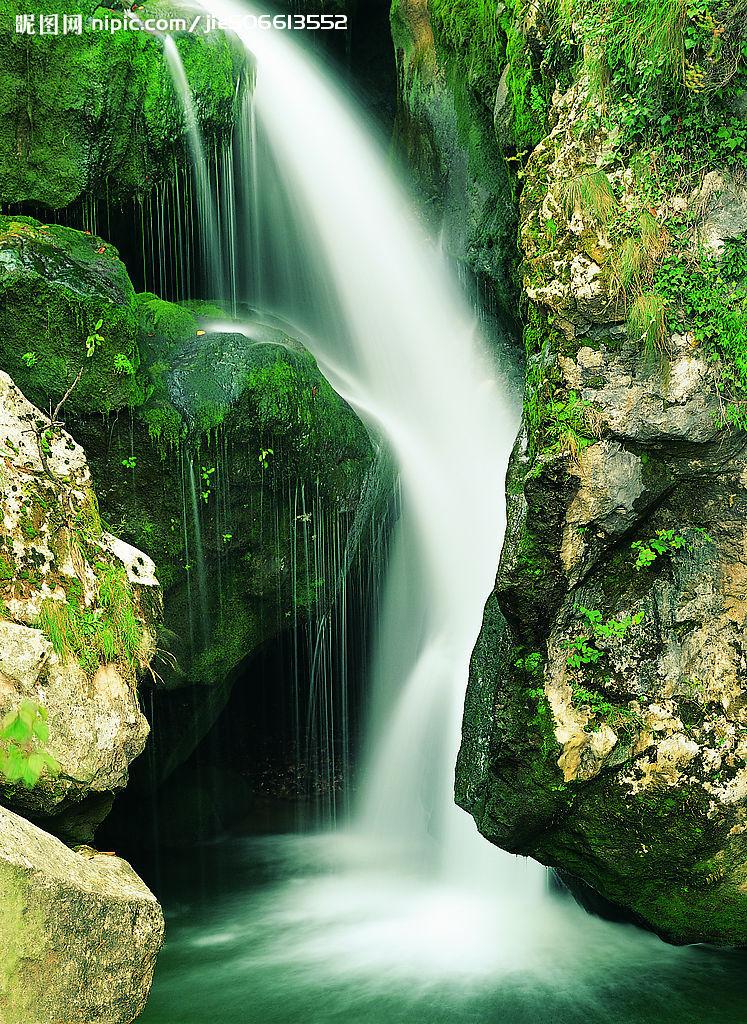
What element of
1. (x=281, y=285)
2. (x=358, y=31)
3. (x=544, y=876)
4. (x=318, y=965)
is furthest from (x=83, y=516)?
(x=358, y=31)

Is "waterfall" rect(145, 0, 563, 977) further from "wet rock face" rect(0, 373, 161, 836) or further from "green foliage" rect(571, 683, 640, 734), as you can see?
"wet rock face" rect(0, 373, 161, 836)

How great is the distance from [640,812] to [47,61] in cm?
Answer: 623

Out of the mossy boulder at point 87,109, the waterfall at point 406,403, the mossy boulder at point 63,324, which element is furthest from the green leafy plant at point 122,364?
the waterfall at point 406,403

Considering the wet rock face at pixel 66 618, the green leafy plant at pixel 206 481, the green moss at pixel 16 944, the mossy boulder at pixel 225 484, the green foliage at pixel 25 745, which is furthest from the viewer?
the green leafy plant at pixel 206 481

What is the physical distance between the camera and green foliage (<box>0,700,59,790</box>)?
142 inches

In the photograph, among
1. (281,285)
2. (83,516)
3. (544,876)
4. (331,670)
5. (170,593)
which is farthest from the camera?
(281,285)

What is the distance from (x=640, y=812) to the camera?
4363 millimetres

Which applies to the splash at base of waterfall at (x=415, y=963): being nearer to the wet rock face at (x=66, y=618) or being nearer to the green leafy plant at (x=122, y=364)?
the wet rock face at (x=66, y=618)

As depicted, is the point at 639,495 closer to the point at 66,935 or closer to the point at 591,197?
the point at 591,197

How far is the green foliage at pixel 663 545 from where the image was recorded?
443 centimetres

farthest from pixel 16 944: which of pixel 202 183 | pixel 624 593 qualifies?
pixel 202 183

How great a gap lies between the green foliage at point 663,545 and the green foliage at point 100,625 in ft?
8.55

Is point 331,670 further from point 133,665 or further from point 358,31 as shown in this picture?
point 358,31

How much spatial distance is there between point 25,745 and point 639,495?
308 centimetres
